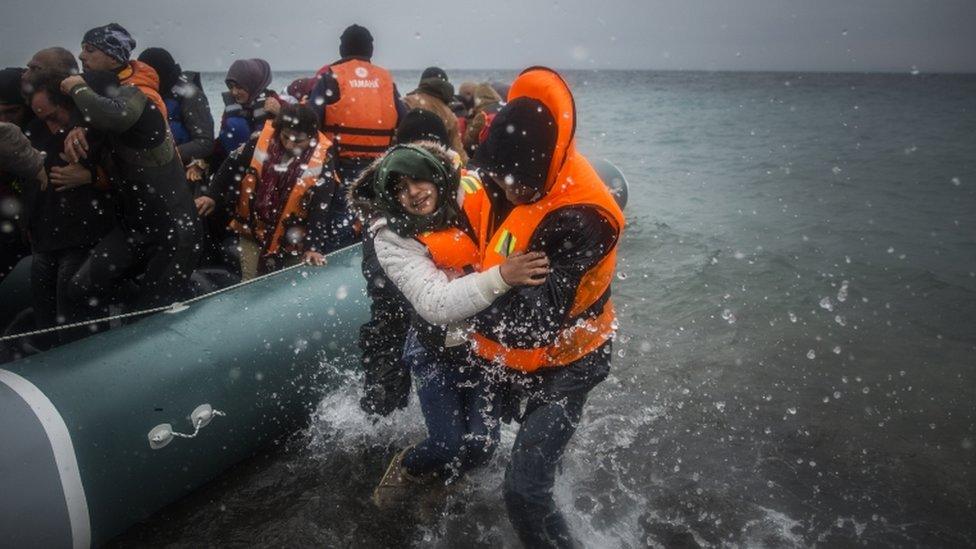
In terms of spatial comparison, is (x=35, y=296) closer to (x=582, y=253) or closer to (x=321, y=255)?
(x=321, y=255)

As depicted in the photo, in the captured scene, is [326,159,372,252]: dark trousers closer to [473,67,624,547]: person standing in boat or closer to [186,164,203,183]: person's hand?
[186,164,203,183]: person's hand

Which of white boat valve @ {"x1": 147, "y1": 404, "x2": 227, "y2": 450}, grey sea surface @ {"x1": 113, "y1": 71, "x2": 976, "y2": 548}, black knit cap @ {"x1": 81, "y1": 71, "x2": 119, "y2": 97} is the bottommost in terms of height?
grey sea surface @ {"x1": 113, "y1": 71, "x2": 976, "y2": 548}

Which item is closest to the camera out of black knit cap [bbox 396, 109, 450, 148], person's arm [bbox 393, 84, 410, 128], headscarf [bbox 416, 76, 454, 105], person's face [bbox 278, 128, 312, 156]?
black knit cap [bbox 396, 109, 450, 148]

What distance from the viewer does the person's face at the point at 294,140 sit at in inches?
141

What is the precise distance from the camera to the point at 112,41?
322 cm

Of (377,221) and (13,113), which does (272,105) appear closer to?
(13,113)

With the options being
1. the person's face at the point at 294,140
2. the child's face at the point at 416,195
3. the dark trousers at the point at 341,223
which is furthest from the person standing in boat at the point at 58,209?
the child's face at the point at 416,195

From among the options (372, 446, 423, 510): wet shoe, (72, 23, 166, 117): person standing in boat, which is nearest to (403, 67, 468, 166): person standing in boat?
(72, 23, 166, 117): person standing in boat

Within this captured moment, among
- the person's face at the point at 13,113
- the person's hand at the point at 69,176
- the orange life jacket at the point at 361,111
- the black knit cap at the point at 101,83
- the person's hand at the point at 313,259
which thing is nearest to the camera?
the black knit cap at the point at 101,83

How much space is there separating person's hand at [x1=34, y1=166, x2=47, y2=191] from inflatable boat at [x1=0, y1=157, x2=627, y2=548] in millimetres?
830

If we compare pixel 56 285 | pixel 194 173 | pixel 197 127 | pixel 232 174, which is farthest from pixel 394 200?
pixel 194 173

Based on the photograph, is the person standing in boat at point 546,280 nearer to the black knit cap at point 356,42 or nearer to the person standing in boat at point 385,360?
the person standing in boat at point 385,360

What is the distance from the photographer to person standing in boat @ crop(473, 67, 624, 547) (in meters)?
1.87

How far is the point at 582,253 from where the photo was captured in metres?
1.90
